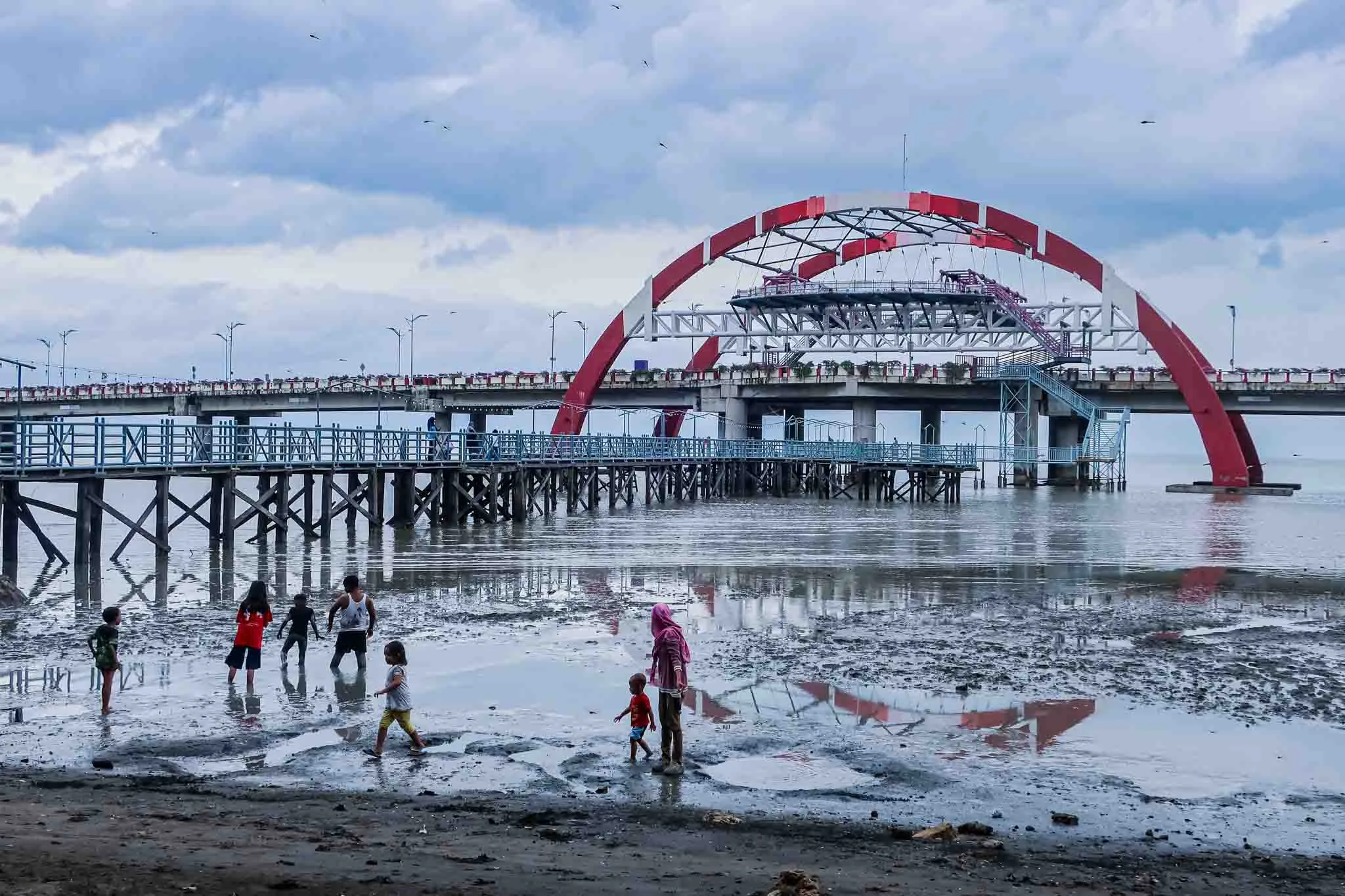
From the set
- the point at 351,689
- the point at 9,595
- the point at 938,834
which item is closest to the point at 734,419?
the point at 9,595

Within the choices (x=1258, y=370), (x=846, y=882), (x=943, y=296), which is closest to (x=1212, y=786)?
(x=846, y=882)

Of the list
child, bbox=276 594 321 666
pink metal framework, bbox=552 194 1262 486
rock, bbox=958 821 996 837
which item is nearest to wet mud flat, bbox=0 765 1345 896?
rock, bbox=958 821 996 837

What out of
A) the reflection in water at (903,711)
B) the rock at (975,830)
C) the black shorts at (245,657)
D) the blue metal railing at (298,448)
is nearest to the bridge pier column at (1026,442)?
the blue metal railing at (298,448)

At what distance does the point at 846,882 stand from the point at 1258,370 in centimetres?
8249

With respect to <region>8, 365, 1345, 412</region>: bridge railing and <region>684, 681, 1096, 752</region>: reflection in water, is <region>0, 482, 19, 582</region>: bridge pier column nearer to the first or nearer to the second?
<region>684, 681, 1096, 752</region>: reflection in water

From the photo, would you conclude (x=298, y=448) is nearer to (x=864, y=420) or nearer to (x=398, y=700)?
(x=398, y=700)

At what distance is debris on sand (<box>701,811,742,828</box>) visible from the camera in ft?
28.7

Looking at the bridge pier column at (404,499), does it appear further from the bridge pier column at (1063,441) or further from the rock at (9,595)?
the bridge pier column at (1063,441)

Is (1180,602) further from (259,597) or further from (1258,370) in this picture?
(1258,370)

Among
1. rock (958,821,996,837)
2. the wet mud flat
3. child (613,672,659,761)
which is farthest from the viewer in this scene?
child (613,672,659,761)

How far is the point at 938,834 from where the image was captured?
8.42 meters

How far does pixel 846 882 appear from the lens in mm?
7293

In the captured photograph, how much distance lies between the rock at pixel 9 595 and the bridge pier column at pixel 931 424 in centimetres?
7838

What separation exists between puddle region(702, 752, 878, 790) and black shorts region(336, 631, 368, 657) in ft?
16.9
